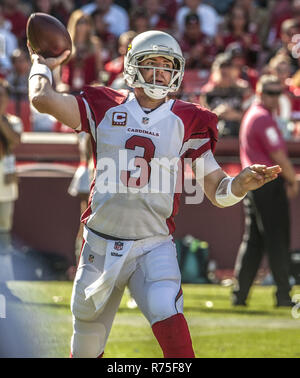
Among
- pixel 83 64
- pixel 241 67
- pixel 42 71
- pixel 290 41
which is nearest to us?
pixel 42 71

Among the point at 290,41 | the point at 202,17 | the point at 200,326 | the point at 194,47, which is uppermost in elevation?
the point at 202,17

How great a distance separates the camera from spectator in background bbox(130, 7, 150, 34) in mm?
11844

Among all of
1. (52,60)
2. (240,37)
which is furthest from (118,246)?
(240,37)

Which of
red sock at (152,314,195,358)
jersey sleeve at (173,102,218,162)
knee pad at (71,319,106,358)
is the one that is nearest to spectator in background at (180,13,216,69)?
jersey sleeve at (173,102,218,162)

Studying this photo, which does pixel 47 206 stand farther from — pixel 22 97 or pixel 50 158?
pixel 22 97

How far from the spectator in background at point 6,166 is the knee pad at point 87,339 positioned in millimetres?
4006

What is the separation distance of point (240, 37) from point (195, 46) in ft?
2.39

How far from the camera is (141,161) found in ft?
14.3

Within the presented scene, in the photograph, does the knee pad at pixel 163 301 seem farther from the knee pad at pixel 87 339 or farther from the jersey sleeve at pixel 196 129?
the jersey sleeve at pixel 196 129

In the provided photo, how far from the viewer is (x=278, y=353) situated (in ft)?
20.7

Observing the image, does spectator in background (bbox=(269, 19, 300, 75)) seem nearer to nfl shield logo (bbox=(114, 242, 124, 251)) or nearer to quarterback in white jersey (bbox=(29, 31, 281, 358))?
quarterback in white jersey (bbox=(29, 31, 281, 358))

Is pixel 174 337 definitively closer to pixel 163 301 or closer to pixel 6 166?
pixel 163 301

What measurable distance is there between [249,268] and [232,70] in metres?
3.03
